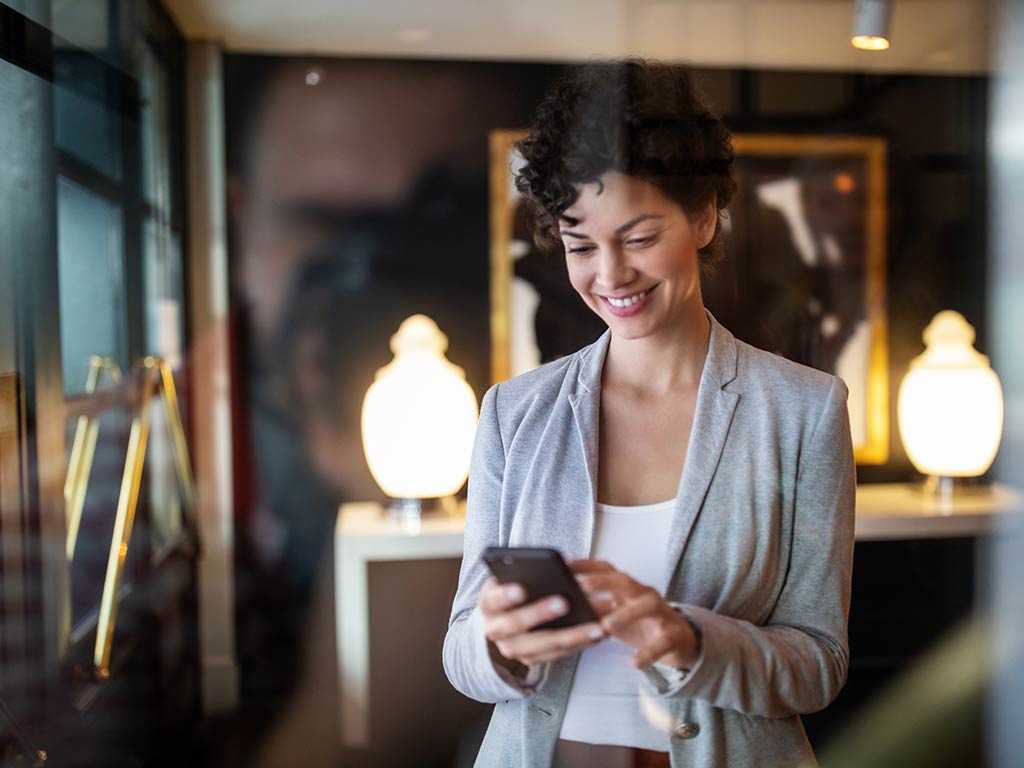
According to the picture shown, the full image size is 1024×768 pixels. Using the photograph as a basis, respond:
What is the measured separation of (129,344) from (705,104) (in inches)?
35.9

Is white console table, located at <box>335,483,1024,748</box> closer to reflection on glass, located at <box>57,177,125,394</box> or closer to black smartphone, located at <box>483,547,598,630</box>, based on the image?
black smartphone, located at <box>483,547,598,630</box>

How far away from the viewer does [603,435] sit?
581mm

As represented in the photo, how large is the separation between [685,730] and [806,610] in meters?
0.12

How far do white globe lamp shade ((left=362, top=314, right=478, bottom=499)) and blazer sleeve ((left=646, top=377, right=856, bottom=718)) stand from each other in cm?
26

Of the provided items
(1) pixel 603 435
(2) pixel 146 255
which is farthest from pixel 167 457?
(1) pixel 603 435

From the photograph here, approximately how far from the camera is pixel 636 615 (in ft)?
1.68

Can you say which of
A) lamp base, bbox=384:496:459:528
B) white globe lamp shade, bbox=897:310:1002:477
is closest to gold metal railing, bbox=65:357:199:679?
lamp base, bbox=384:496:459:528

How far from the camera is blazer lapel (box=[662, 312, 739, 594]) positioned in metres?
0.56

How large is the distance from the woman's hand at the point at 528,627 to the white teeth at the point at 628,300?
18 cm

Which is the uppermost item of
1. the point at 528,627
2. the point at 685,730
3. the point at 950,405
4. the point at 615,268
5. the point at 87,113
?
the point at 87,113

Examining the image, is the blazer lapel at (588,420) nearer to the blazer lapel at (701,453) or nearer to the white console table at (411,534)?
the blazer lapel at (701,453)

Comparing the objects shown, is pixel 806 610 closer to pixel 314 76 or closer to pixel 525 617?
pixel 525 617

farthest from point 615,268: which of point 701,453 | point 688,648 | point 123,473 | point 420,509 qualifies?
point 123,473

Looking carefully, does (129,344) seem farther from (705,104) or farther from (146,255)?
(705,104)
